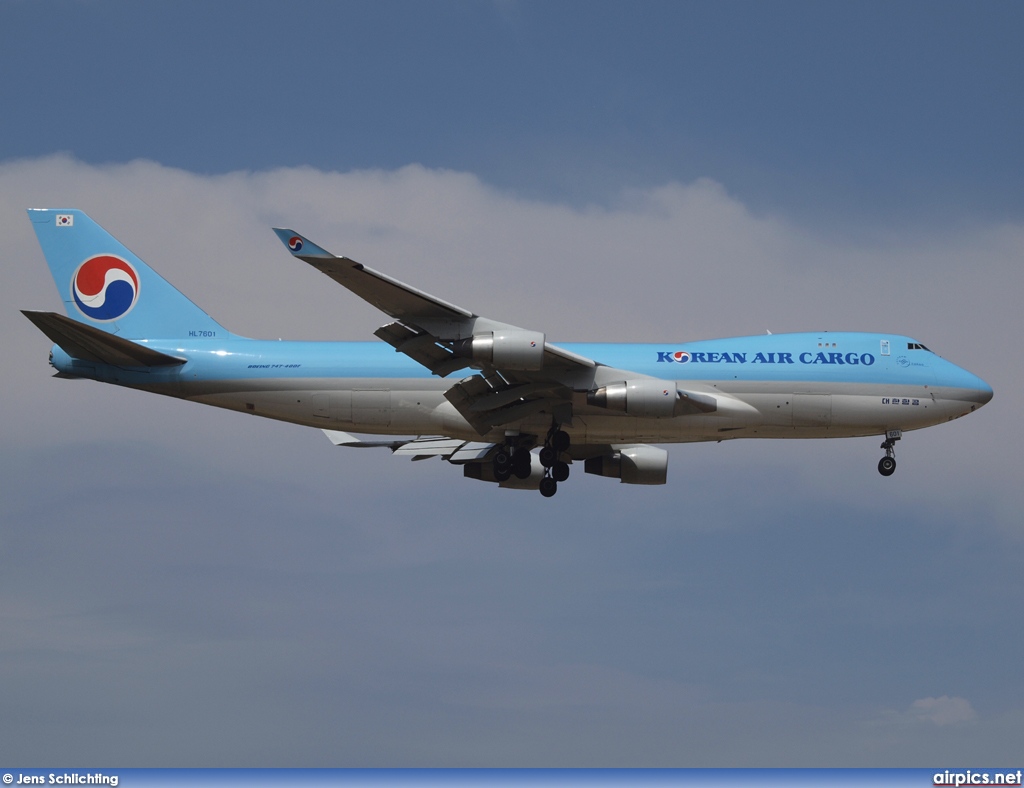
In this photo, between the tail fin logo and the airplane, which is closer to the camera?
the airplane

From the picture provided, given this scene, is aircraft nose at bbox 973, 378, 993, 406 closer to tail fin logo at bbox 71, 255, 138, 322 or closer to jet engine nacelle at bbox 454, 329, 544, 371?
jet engine nacelle at bbox 454, 329, 544, 371

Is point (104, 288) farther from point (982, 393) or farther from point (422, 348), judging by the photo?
point (982, 393)

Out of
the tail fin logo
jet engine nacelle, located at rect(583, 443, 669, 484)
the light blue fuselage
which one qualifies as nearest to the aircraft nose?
the light blue fuselage

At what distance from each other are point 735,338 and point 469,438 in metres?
8.78

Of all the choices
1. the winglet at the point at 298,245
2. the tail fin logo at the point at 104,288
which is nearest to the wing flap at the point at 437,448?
the tail fin logo at the point at 104,288

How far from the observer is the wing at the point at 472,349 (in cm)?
3131

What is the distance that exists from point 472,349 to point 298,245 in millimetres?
5624

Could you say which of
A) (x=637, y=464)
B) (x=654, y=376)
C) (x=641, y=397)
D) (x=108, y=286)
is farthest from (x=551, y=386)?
(x=108, y=286)

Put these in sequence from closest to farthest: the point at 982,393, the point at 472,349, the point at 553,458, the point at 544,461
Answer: the point at 472,349 → the point at 553,458 → the point at 544,461 → the point at 982,393

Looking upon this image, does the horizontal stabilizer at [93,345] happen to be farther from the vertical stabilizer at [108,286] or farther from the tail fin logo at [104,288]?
the tail fin logo at [104,288]

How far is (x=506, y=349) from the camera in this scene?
33.0 meters

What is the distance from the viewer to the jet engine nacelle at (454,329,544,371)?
3300cm

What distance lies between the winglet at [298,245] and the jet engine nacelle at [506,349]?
5.04 meters

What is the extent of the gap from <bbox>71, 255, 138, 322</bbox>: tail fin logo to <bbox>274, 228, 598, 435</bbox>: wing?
11981 millimetres
